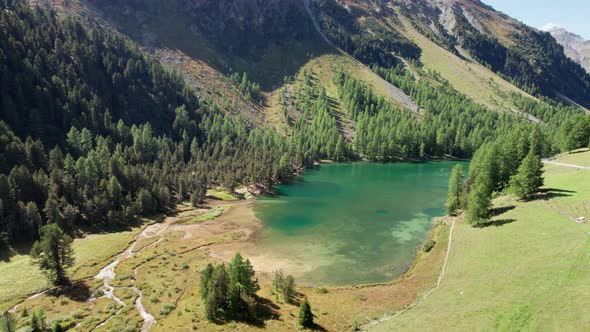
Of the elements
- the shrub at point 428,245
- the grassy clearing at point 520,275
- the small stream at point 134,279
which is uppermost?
the grassy clearing at point 520,275

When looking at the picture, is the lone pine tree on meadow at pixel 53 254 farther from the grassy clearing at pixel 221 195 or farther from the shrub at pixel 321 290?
the grassy clearing at pixel 221 195

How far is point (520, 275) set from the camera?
5012 centimetres

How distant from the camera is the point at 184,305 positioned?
59062 millimetres

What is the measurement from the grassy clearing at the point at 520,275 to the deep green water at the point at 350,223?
15940mm

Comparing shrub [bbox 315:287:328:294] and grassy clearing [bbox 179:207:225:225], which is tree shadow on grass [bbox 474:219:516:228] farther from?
grassy clearing [bbox 179:207:225:225]

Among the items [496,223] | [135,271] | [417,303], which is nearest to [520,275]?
[417,303]

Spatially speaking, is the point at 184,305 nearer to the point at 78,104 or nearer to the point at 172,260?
the point at 172,260

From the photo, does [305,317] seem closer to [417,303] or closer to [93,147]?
[417,303]

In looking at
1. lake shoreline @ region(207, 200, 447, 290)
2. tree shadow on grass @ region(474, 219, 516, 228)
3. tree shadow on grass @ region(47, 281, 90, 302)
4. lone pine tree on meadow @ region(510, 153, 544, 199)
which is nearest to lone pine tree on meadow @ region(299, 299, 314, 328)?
lake shoreline @ region(207, 200, 447, 290)

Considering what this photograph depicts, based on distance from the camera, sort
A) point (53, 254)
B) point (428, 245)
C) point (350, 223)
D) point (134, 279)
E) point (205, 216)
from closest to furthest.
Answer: point (53, 254), point (134, 279), point (428, 245), point (350, 223), point (205, 216)

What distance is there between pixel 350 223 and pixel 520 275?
54.4m

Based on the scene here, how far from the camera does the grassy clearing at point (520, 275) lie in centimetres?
3838

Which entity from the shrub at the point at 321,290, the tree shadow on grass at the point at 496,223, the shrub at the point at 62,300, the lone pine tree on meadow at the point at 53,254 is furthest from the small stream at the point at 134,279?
the tree shadow on grass at the point at 496,223

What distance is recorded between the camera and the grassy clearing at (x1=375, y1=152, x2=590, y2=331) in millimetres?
38375
